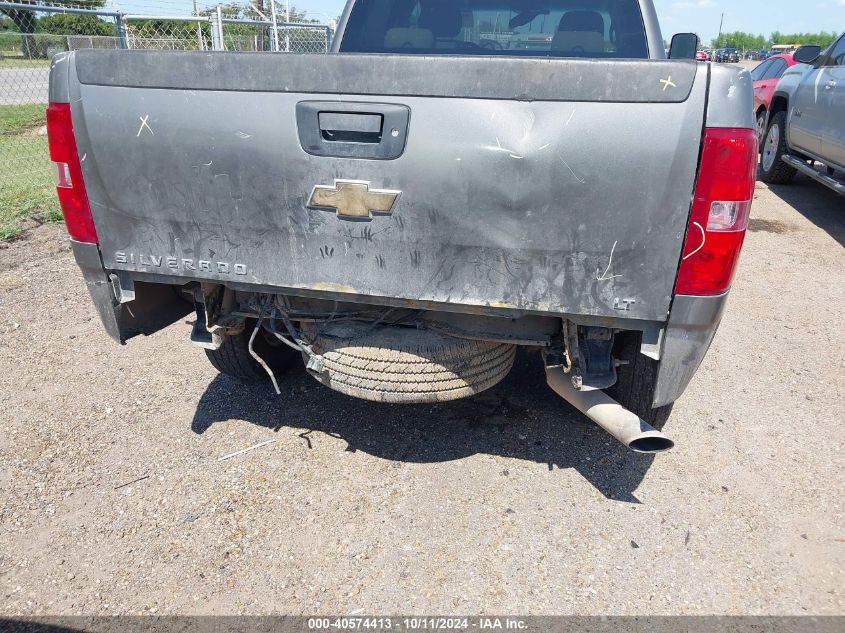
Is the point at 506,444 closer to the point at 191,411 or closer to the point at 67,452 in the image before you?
the point at 191,411

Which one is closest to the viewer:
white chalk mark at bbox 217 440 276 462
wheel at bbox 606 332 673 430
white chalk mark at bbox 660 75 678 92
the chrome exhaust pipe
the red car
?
white chalk mark at bbox 660 75 678 92

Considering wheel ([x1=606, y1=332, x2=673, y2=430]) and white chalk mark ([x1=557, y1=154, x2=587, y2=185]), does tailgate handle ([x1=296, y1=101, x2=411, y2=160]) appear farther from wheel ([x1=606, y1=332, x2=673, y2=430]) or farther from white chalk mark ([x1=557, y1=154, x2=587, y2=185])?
wheel ([x1=606, y1=332, x2=673, y2=430])

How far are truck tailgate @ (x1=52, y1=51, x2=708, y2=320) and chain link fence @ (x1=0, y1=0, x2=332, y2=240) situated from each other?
221 cm

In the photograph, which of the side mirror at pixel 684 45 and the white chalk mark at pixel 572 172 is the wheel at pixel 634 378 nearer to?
→ the white chalk mark at pixel 572 172

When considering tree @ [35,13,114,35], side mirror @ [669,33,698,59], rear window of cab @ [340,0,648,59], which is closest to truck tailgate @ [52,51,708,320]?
rear window of cab @ [340,0,648,59]

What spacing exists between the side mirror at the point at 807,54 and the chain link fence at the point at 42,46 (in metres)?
5.16

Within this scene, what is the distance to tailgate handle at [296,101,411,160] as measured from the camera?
2.19 metres

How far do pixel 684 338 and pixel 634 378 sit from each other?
1.69 ft

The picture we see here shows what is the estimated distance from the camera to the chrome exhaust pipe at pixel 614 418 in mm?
2488

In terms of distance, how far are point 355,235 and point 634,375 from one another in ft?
4.40

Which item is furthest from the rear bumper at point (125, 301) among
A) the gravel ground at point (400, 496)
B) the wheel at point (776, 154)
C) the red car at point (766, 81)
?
the red car at point (766, 81)

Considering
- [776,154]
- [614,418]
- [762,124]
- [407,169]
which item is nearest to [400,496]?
[614,418]

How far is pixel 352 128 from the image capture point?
7.28 feet

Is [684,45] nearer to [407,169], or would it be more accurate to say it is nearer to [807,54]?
[407,169]
